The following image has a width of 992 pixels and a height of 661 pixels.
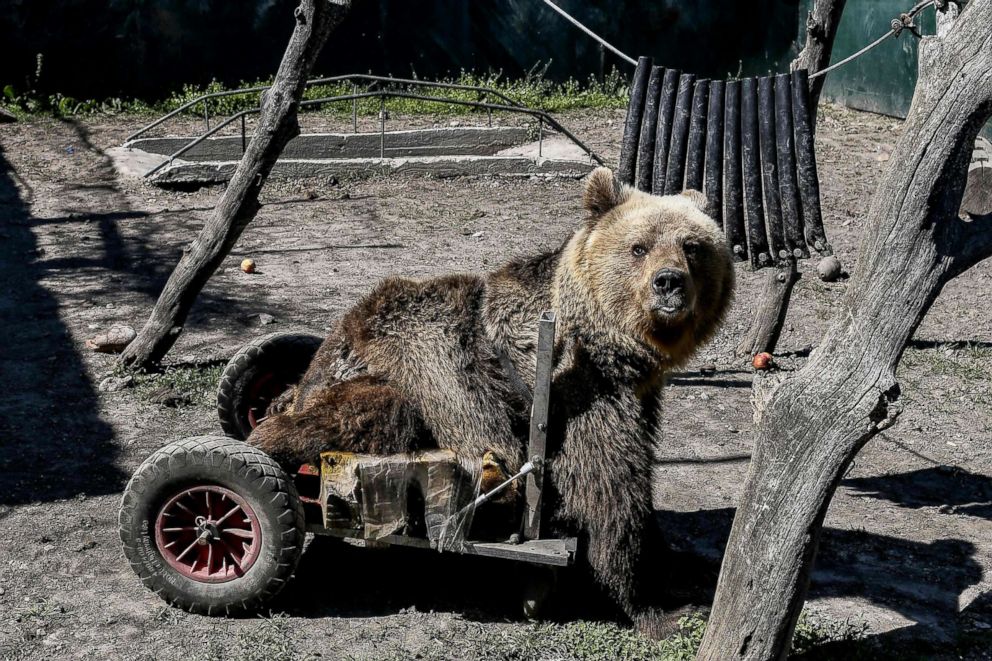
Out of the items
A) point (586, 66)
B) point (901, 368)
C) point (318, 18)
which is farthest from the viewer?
point (586, 66)

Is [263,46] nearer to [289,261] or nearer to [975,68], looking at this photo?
[289,261]

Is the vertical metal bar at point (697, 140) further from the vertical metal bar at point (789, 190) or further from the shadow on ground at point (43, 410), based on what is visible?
the shadow on ground at point (43, 410)

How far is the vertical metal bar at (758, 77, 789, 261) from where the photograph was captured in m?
6.26

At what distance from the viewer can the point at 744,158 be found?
20.8 ft

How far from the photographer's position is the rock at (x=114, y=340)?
24.8ft

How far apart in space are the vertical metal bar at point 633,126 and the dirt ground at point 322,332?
1725 millimetres

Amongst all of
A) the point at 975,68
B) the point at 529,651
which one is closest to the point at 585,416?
the point at 529,651

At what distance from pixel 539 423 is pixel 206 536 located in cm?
149

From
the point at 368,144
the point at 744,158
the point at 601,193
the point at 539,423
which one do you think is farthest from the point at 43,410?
the point at 368,144

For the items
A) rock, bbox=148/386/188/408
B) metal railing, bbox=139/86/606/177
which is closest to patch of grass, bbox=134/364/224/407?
rock, bbox=148/386/188/408

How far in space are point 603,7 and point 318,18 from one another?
36.4 feet

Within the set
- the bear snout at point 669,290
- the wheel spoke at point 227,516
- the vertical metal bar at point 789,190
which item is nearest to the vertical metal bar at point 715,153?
the vertical metal bar at point 789,190

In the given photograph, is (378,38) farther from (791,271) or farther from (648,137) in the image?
(648,137)

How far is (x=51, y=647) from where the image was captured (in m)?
4.48
